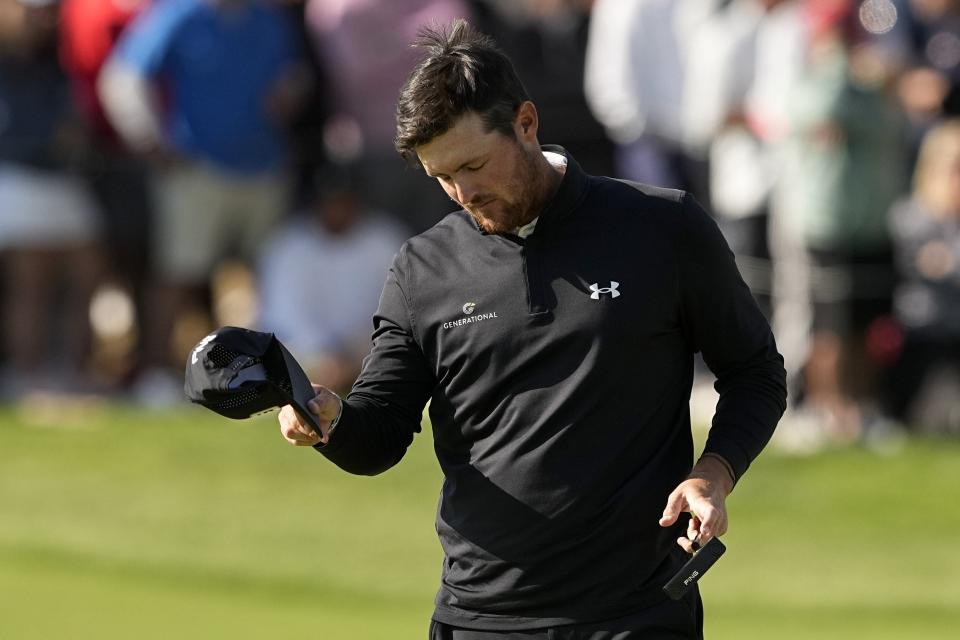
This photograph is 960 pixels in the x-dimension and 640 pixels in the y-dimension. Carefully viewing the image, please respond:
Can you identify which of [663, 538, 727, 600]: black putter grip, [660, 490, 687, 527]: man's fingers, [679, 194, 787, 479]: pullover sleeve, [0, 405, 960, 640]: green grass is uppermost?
[0, 405, 960, 640]: green grass

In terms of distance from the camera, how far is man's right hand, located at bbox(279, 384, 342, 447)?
4336mm

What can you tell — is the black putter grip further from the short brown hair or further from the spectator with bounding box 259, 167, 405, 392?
the spectator with bounding box 259, 167, 405, 392

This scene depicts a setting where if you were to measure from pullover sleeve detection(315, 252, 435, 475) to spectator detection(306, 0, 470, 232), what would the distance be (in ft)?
23.2

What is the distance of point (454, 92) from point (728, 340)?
0.86 meters

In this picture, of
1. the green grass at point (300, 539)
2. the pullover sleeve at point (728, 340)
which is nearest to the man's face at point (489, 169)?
the pullover sleeve at point (728, 340)

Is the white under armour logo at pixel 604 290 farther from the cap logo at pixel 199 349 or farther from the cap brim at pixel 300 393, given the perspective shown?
the cap logo at pixel 199 349

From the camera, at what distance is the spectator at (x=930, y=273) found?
10867mm

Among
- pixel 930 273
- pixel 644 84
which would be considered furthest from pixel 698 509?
pixel 644 84

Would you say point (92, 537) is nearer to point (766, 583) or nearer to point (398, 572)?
point (398, 572)

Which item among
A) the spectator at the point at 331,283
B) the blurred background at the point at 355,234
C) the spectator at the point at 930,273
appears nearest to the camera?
the blurred background at the point at 355,234

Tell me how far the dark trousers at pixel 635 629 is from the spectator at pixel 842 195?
6636mm

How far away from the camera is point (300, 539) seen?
34.2 ft

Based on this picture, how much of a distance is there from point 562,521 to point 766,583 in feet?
18.4

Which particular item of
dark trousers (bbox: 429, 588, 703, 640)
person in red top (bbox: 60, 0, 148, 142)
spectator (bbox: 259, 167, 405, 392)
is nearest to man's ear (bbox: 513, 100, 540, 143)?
dark trousers (bbox: 429, 588, 703, 640)
